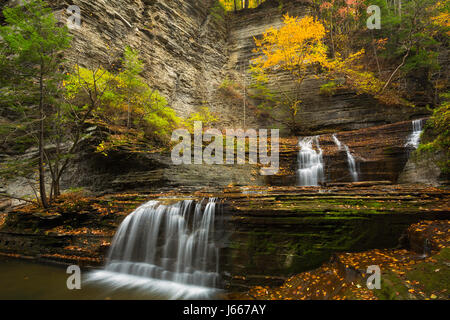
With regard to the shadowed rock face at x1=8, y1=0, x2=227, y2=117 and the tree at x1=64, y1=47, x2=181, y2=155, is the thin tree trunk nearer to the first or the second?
the tree at x1=64, y1=47, x2=181, y2=155

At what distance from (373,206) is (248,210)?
2.89 meters

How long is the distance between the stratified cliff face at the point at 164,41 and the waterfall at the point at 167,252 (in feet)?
28.8

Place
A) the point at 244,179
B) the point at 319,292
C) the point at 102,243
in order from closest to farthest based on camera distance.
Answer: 1. the point at 319,292
2. the point at 102,243
3. the point at 244,179

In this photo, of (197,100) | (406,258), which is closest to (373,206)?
(406,258)

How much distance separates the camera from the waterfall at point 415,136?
30.5ft

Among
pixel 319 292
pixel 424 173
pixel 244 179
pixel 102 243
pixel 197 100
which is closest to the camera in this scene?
pixel 319 292

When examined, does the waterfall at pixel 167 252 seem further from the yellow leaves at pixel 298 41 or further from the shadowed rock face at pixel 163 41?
the yellow leaves at pixel 298 41

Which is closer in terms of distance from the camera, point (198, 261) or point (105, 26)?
point (198, 261)

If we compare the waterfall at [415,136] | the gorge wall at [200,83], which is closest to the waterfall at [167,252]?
the gorge wall at [200,83]

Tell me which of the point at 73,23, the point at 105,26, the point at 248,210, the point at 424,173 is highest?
the point at 105,26

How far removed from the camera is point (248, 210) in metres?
5.24

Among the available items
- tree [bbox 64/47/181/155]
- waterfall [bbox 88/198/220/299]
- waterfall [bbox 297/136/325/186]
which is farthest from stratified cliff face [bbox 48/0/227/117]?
waterfall [bbox 297/136/325/186]

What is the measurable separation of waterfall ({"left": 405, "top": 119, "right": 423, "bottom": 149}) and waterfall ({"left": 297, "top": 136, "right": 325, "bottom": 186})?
3785 mm

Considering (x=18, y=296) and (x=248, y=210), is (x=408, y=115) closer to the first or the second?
(x=248, y=210)
